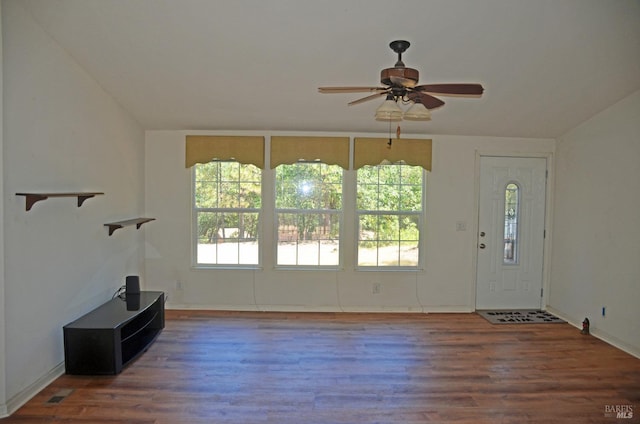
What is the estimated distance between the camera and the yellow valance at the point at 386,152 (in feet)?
15.4

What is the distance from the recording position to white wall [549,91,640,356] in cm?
366

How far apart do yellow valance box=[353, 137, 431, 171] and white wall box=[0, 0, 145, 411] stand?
2653 mm

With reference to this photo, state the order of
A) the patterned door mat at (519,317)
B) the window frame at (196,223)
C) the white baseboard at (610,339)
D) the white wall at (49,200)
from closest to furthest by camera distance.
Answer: the white wall at (49,200) → the white baseboard at (610,339) → the patterned door mat at (519,317) → the window frame at (196,223)

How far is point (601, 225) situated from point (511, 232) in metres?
0.99

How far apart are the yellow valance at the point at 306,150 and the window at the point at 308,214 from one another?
12 centimetres

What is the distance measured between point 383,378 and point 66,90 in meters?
3.41

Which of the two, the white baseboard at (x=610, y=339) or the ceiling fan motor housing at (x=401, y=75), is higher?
the ceiling fan motor housing at (x=401, y=75)

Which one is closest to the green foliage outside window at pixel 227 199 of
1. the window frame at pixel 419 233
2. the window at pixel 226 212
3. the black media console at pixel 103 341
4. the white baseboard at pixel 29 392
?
the window at pixel 226 212

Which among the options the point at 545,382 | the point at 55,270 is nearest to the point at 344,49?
the point at 55,270

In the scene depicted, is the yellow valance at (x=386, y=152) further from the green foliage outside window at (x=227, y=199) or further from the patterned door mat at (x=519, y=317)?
the patterned door mat at (x=519, y=317)

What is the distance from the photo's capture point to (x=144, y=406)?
2.68m

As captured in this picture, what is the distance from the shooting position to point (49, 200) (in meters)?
2.96

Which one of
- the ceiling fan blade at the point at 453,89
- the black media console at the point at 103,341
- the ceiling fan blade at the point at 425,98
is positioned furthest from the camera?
the black media console at the point at 103,341

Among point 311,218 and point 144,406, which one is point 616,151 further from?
point 144,406
